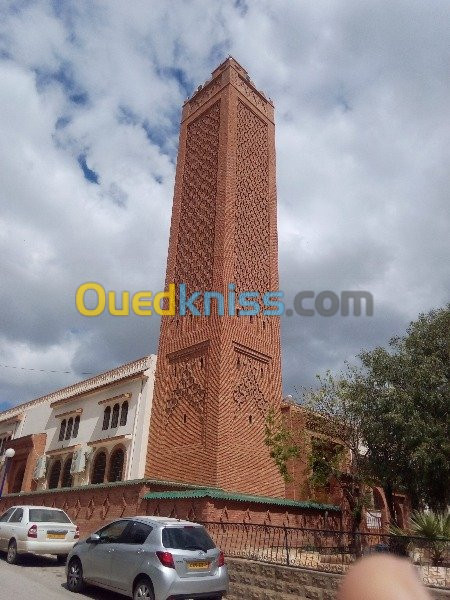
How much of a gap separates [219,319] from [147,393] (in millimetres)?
5627

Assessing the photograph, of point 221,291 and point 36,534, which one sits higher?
point 221,291

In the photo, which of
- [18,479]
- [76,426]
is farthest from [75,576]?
[18,479]

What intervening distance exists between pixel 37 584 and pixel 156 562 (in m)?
3.94

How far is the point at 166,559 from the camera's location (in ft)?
27.3

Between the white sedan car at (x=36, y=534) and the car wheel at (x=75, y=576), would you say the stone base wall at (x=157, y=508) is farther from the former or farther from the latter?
the car wheel at (x=75, y=576)

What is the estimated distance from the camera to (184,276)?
2547 cm

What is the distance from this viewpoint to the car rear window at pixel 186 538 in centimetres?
869

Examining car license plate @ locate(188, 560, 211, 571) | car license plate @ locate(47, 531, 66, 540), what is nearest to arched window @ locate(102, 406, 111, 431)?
car license plate @ locate(47, 531, 66, 540)

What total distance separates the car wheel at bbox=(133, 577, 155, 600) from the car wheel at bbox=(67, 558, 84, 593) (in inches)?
83.3

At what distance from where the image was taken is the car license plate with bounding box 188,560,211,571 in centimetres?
853

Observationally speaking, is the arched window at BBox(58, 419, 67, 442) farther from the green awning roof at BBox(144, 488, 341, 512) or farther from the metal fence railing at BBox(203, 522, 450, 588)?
the metal fence railing at BBox(203, 522, 450, 588)

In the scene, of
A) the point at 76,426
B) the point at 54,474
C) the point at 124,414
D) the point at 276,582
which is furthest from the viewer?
the point at 54,474

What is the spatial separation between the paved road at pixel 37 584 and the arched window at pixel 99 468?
11.5m

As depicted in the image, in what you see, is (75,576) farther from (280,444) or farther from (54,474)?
(54,474)
